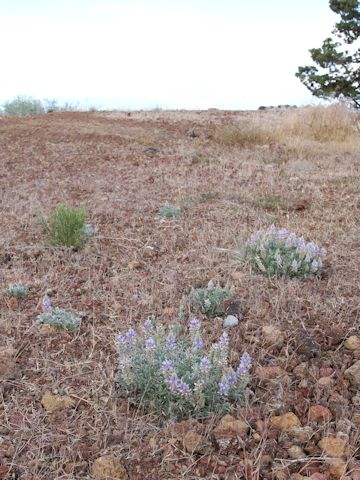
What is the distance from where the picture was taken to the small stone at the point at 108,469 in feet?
5.40

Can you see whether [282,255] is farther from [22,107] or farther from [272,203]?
[22,107]

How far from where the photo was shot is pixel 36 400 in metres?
2.01

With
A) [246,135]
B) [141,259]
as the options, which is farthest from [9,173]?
[246,135]

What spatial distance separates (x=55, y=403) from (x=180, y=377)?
0.49 metres

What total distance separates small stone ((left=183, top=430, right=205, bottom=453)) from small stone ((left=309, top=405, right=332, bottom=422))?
0.41m

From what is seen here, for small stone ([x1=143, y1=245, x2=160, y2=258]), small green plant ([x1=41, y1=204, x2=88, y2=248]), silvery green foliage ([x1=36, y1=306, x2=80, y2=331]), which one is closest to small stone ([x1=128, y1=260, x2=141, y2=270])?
small stone ([x1=143, y1=245, x2=160, y2=258])

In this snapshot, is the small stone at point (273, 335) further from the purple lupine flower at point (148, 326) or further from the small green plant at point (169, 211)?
the small green plant at point (169, 211)

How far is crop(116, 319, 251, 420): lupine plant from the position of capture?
1.85 metres

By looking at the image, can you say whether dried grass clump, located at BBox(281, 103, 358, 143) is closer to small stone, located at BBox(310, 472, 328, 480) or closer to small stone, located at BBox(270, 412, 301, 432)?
small stone, located at BBox(270, 412, 301, 432)

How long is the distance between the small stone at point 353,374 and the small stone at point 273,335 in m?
0.32

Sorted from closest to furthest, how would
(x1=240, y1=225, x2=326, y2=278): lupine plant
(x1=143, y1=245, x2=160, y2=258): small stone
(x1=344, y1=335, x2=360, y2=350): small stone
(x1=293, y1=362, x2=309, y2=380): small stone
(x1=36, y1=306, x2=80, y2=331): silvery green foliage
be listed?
(x1=293, y1=362, x2=309, y2=380): small stone, (x1=344, y1=335, x2=360, y2=350): small stone, (x1=36, y1=306, x2=80, y2=331): silvery green foliage, (x1=240, y1=225, x2=326, y2=278): lupine plant, (x1=143, y1=245, x2=160, y2=258): small stone

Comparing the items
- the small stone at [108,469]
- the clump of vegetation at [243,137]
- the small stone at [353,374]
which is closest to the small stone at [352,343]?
the small stone at [353,374]

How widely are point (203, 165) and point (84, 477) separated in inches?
196

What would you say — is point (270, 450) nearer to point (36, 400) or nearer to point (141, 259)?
point (36, 400)
